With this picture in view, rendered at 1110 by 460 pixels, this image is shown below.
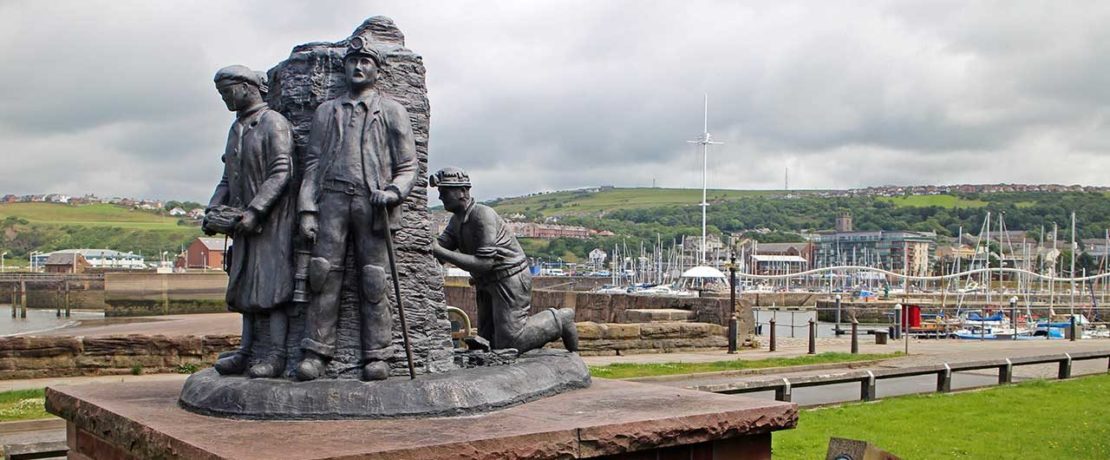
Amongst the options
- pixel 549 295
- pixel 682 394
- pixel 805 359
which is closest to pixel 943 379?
pixel 805 359

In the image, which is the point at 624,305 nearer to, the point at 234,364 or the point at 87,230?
the point at 234,364

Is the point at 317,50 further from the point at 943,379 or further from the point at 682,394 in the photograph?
the point at 943,379

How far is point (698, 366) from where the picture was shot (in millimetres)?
20000

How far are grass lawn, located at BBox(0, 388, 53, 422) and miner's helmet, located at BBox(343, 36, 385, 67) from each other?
6.58 meters

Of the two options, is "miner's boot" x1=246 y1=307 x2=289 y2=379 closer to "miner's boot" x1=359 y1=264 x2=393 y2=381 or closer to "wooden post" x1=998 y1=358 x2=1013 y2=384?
"miner's boot" x1=359 y1=264 x2=393 y2=381

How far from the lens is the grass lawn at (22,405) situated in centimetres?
1245

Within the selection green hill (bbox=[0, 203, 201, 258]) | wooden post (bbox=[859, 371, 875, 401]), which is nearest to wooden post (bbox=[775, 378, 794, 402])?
wooden post (bbox=[859, 371, 875, 401])

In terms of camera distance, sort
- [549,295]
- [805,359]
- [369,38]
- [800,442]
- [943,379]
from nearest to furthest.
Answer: [369,38] < [800,442] < [943,379] < [805,359] < [549,295]

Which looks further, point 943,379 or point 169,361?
point 169,361

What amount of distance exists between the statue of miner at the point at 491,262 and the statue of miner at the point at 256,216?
120cm

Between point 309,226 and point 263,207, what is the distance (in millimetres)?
333

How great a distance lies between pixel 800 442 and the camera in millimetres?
10875

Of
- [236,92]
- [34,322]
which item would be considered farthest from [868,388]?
[34,322]

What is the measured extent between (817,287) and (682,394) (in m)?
108
